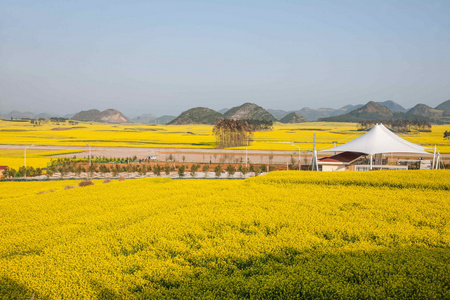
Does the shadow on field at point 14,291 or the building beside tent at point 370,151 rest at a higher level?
the building beside tent at point 370,151

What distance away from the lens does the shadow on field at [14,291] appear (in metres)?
5.66

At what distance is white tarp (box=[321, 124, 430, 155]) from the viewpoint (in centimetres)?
2728

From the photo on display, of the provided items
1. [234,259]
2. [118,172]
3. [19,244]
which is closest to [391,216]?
[234,259]

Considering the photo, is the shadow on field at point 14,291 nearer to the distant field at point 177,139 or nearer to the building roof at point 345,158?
the building roof at point 345,158

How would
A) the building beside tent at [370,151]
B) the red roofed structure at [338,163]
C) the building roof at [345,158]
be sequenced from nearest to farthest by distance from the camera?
1. the building beside tent at [370,151]
2. the red roofed structure at [338,163]
3. the building roof at [345,158]

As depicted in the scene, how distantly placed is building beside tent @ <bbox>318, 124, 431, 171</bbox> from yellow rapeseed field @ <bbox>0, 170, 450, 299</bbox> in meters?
14.9

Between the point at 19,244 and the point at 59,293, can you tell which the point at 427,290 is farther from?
the point at 19,244

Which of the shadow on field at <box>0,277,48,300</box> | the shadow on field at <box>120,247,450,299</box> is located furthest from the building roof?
the shadow on field at <box>0,277,48,300</box>

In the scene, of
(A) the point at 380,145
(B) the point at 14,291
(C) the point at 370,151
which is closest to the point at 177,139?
(A) the point at 380,145

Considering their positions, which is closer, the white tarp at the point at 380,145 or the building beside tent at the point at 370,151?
the building beside tent at the point at 370,151

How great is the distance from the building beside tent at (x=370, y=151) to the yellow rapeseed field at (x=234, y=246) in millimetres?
14866

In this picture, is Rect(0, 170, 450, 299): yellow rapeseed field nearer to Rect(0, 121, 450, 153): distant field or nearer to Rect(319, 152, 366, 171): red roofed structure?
Rect(319, 152, 366, 171): red roofed structure

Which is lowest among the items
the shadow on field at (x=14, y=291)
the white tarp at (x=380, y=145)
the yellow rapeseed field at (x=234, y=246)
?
the shadow on field at (x=14, y=291)

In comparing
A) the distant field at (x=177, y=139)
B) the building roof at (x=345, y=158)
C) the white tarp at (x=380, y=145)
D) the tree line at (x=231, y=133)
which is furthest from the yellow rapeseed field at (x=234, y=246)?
the tree line at (x=231, y=133)
